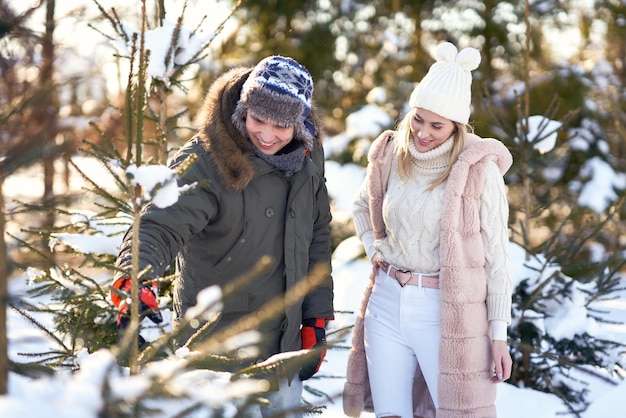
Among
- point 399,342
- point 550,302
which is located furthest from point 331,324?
point 399,342

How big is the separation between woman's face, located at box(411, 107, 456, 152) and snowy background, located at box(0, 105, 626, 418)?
0.89 m

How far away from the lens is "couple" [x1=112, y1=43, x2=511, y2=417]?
2.61 meters

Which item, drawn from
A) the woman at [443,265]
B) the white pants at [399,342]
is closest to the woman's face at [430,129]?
the woman at [443,265]

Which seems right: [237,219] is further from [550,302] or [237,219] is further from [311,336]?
[550,302]

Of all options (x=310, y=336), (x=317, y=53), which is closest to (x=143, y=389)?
(x=310, y=336)

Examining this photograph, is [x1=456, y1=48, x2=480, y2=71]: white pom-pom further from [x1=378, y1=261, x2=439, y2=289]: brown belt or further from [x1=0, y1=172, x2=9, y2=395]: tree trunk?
[x1=0, y1=172, x2=9, y2=395]: tree trunk

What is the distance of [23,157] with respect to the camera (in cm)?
127

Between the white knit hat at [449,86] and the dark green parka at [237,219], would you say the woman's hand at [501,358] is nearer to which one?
the dark green parka at [237,219]

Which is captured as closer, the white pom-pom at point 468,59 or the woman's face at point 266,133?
the woman's face at point 266,133

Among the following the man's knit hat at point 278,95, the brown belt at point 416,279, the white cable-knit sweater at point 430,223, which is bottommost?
the brown belt at point 416,279

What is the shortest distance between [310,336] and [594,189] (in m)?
8.54

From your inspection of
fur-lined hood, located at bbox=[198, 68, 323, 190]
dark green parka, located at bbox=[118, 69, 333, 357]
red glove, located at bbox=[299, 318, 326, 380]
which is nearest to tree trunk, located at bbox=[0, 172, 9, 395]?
dark green parka, located at bbox=[118, 69, 333, 357]

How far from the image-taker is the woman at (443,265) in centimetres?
285

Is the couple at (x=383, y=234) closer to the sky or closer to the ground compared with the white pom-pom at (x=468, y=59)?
closer to the ground
